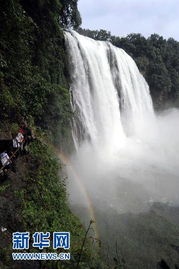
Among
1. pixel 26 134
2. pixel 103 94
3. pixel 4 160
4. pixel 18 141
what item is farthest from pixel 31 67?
pixel 103 94

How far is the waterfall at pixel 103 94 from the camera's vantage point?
59.8ft

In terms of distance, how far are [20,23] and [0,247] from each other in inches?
261

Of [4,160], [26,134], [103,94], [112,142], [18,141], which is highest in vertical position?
[103,94]

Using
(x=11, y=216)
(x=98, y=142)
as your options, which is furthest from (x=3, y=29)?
(x=98, y=142)

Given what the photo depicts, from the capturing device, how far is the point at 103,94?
70.8 ft

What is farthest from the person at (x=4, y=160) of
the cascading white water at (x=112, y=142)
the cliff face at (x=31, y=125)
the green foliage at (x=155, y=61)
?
the green foliage at (x=155, y=61)

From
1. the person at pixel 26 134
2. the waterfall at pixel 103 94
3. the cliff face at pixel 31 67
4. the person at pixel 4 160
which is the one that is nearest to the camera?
the person at pixel 4 160

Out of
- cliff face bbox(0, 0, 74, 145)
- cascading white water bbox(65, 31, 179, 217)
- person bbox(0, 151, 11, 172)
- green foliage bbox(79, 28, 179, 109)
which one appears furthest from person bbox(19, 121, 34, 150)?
green foliage bbox(79, 28, 179, 109)

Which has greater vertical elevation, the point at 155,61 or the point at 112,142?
the point at 155,61

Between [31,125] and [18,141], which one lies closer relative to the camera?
[18,141]

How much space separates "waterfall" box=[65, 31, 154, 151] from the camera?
18.2 metres

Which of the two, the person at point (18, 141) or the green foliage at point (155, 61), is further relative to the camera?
the green foliage at point (155, 61)

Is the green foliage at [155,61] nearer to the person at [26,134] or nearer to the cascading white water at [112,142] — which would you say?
the cascading white water at [112,142]

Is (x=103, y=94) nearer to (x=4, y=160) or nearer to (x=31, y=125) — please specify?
(x=31, y=125)
